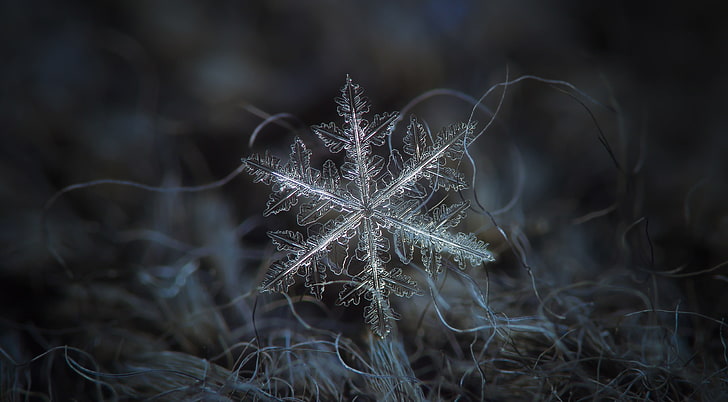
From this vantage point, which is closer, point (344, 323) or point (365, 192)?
point (365, 192)

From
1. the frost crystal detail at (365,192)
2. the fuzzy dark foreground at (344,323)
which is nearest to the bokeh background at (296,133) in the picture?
the fuzzy dark foreground at (344,323)

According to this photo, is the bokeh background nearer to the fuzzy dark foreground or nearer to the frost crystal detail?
the fuzzy dark foreground

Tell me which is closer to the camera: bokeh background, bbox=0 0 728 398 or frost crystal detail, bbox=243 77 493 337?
frost crystal detail, bbox=243 77 493 337

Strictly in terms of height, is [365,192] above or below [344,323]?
above

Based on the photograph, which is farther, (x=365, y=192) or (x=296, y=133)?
(x=296, y=133)

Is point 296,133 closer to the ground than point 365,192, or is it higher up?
higher up

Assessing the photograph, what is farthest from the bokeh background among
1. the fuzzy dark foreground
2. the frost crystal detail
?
the frost crystal detail

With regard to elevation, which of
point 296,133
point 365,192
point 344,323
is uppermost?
point 296,133

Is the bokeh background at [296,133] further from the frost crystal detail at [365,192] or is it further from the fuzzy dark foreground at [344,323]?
the frost crystal detail at [365,192]
